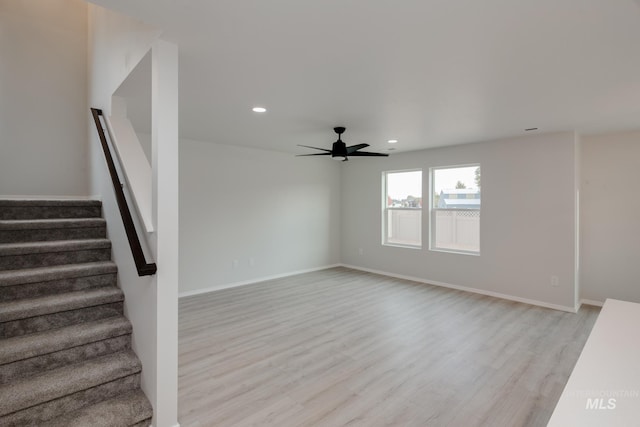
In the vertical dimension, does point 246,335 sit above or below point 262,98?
below

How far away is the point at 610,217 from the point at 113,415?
6.03 m

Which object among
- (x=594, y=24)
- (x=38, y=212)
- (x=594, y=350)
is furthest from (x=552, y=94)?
(x=38, y=212)

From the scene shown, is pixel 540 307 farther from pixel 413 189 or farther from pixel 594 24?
pixel 594 24

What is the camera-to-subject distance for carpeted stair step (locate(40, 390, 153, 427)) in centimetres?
183

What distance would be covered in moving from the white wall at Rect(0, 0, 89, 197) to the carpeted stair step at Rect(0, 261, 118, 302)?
207cm

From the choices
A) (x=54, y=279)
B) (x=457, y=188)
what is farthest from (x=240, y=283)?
(x=457, y=188)

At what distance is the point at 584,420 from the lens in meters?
0.83

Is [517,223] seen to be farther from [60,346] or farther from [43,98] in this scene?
[43,98]

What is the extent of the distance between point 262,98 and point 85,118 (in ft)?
9.08

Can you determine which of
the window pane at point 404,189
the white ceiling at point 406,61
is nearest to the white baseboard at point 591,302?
the white ceiling at point 406,61

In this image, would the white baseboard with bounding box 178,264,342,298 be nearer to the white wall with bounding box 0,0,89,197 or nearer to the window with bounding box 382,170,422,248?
the window with bounding box 382,170,422,248

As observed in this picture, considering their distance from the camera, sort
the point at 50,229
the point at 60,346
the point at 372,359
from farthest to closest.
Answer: the point at 372,359 → the point at 50,229 → the point at 60,346

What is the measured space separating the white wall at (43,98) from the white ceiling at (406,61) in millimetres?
1581

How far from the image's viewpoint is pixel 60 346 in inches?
79.3
